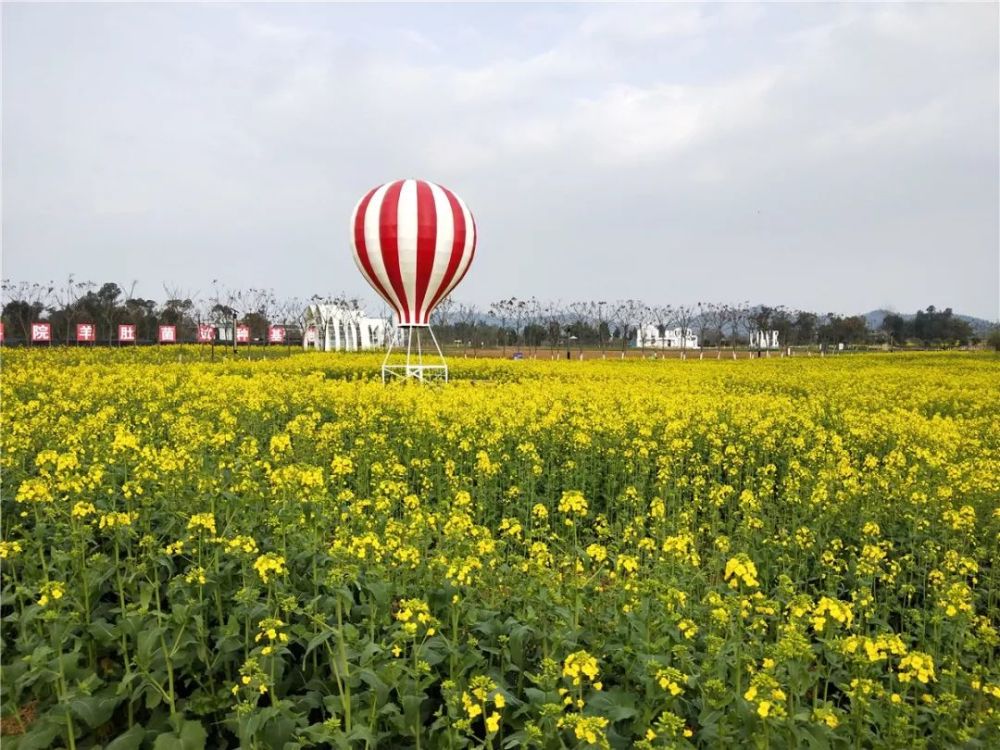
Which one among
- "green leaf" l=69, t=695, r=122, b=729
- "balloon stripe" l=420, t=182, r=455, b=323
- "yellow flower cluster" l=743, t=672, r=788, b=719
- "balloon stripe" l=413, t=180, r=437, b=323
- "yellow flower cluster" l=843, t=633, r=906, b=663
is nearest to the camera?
"yellow flower cluster" l=743, t=672, r=788, b=719

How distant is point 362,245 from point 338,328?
1976 inches

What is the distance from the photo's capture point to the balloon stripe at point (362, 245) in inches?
751

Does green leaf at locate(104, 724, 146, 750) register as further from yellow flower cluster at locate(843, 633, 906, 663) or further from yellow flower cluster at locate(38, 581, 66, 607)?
yellow flower cluster at locate(843, 633, 906, 663)

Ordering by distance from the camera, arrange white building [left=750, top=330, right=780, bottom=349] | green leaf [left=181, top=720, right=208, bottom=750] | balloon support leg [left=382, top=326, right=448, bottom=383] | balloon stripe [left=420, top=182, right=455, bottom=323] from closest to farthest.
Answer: green leaf [left=181, top=720, right=208, bottom=750], balloon stripe [left=420, top=182, right=455, bottom=323], balloon support leg [left=382, top=326, right=448, bottom=383], white building [left=750, top=330, right=780, bottom=349]

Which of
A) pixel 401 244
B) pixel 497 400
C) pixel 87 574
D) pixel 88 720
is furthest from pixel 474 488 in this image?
pixel 401 244

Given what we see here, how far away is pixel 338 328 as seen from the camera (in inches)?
2665

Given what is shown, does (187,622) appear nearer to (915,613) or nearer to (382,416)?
(915,613)

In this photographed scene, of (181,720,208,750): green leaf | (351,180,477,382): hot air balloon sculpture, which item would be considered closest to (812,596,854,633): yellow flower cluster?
(181,720,208,750): green leaf

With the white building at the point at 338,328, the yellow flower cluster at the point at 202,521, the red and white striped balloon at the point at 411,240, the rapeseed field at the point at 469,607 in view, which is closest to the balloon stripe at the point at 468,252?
the red and white striped balloon at the point at 411,240

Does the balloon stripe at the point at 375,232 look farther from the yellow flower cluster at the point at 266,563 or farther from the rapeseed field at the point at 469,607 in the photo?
the yellow flower cluster at the point at 266,563

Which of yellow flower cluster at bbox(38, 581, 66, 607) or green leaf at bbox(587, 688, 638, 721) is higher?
yellow flower cluster at bbox(38, 581, 66, 607)

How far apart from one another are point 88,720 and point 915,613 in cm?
508

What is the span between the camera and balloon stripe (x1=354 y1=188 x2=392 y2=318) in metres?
19.1

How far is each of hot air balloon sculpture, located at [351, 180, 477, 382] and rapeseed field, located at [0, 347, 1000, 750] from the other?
10373 mm
